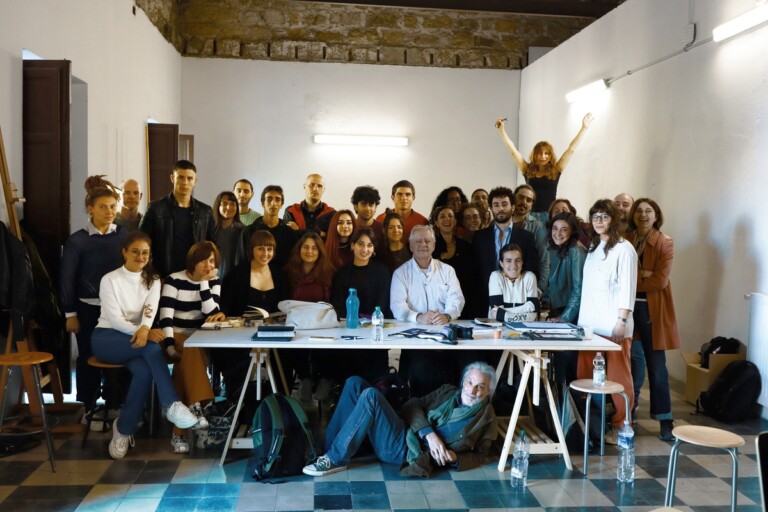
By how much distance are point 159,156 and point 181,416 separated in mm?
4719

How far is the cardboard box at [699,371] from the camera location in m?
5.08

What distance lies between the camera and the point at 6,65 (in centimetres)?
439

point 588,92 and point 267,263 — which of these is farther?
point 588,92

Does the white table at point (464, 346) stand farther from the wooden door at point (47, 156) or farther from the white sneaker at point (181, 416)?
the wooden door at point (47, 156)

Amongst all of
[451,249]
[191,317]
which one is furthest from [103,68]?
[451,249]

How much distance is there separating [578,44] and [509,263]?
182 inches

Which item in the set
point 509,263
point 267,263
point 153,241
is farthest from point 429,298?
point 153,241

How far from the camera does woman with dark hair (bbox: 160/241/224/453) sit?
4.23 metres

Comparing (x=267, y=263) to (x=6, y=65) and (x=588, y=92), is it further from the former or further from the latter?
(x=588, y=92)

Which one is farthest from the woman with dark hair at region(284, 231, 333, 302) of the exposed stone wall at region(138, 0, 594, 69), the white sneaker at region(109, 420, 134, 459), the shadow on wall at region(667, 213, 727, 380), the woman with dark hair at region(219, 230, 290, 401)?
the exposed stone wall at region(138, 0, 594, 69)

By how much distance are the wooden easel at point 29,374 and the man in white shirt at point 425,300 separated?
2141 mm

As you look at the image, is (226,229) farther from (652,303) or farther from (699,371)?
(699,371)

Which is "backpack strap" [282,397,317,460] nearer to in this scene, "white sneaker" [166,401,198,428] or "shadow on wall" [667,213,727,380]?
"white sneaker" [166,401,198,428]

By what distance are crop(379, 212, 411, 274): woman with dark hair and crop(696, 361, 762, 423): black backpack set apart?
7.70 ft
